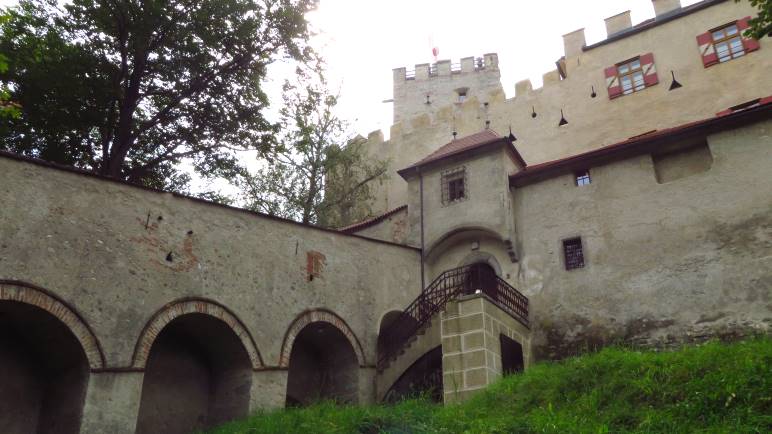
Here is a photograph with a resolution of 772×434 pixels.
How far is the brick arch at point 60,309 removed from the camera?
37.2ft

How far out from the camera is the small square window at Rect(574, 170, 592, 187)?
17188 mm

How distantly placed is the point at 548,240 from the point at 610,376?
245 inches

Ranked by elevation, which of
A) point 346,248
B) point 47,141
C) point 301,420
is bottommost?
point 301,420

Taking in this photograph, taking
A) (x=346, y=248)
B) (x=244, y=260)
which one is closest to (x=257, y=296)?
(x=244, y=260)

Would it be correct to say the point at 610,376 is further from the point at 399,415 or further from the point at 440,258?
the point at 440,258

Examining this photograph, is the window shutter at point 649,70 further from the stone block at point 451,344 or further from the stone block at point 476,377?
the stone block at point 476,377

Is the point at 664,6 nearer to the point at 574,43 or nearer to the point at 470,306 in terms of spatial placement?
the point at 574,43

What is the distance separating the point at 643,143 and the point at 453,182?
17.8 feet

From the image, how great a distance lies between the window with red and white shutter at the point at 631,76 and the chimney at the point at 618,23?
1815 mm

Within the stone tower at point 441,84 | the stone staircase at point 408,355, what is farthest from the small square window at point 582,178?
the stone tower at point 441,84

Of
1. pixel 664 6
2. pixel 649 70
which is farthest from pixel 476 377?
pixel 664 6

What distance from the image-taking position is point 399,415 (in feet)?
38.9

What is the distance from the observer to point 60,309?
38.8ft

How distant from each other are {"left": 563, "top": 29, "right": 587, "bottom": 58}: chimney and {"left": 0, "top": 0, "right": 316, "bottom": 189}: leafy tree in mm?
10257
